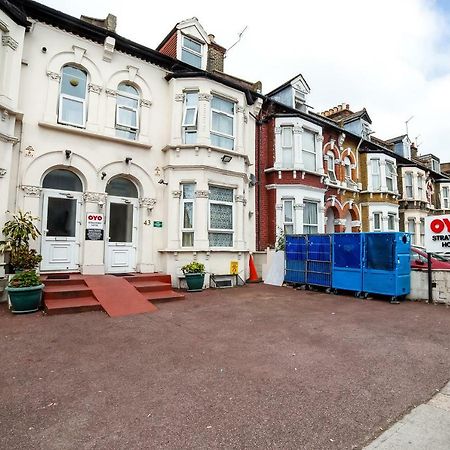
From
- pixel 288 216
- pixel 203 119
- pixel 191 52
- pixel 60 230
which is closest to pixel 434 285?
pixel 288 216

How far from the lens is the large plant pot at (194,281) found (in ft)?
33.7

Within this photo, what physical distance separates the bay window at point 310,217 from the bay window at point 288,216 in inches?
30.6

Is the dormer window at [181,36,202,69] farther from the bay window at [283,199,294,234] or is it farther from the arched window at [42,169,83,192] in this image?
the bay window at [283,199,294,234]

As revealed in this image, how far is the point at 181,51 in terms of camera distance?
42.5ft

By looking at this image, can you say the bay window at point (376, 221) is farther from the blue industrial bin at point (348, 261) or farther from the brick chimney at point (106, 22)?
the brick chimney at point (106, 22)

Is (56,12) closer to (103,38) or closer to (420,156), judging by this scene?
(103,38)

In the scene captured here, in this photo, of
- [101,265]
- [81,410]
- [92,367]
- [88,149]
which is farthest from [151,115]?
[81,410]

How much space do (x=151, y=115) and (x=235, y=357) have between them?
32.1ft

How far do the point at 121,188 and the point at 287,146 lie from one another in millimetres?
8177

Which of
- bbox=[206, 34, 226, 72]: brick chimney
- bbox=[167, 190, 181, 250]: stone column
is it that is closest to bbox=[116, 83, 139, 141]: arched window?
bbox=[167, 190, 181, 250]: stone column

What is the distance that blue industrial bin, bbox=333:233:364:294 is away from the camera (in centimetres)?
1015

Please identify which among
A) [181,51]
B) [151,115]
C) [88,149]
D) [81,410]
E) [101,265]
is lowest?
[81,410]

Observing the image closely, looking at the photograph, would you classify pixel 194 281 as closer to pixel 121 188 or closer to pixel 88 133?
pixel 121 188

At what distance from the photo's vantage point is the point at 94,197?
10117 mm
